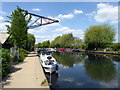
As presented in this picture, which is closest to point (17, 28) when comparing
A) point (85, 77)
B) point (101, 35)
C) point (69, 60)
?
point (69, 60)

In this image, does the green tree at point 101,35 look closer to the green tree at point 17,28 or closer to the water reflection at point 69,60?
the water reflection at point 69,60

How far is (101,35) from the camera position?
58.7 meters

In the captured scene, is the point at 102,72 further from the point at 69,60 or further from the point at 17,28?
the point at 17,28

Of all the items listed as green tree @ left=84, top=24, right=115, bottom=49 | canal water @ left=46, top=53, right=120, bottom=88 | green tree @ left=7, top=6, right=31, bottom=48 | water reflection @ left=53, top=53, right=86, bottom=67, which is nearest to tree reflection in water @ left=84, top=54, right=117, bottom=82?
canal water @ left=46, top=53, right=120, bottom=88

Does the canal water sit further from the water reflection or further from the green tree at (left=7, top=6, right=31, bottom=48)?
the green tree at (left=7, top=6, right=31, bottom=48)

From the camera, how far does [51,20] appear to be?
33.5 meters

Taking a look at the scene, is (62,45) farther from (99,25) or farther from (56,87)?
(56,87)

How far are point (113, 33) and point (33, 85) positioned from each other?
57.5 meters

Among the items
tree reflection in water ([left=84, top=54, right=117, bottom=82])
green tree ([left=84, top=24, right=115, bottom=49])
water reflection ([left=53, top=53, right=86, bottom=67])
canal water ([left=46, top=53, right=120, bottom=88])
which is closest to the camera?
canal water ([left=46, top=53, right=120, bottom=88])

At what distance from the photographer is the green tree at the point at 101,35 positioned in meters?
58.6

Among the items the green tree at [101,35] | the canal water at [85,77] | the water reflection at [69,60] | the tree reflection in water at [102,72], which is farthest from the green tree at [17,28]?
the green tree at [101,35]

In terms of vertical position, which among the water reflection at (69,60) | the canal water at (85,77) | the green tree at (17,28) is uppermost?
the green tree at (17,28)

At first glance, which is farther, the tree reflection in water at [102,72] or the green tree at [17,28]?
the green tree at [17,28]

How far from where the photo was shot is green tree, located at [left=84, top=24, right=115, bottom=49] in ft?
192
